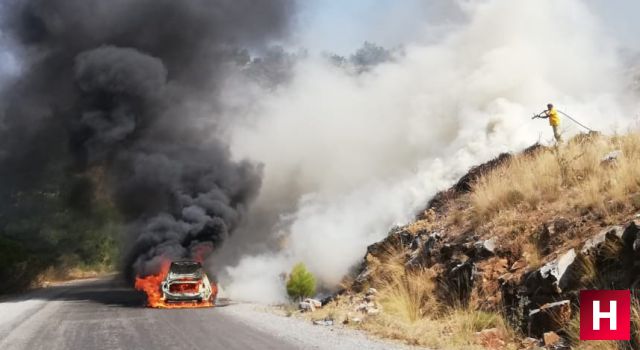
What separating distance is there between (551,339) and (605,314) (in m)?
0.92

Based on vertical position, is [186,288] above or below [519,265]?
below

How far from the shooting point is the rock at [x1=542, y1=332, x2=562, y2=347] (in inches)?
278

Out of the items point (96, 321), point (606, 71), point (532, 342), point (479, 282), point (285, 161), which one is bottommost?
point (96, 321)

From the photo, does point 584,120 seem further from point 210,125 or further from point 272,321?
point 210,125

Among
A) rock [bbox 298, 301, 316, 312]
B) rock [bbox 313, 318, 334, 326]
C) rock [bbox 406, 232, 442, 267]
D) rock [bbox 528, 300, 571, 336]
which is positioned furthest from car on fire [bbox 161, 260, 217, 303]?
rock [bbox 528, 300, 571, 336]

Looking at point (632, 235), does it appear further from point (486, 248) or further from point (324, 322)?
point (324, 322)

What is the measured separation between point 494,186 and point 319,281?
10.0 m

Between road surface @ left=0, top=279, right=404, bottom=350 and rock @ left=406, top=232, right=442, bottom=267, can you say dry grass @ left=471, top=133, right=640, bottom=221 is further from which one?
road surface @ left=0, top=279, right=404, bottom=350

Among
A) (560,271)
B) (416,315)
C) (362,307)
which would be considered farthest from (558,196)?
(362,307)

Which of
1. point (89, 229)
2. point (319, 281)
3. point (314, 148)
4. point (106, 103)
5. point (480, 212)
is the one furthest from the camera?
point (89, 229)

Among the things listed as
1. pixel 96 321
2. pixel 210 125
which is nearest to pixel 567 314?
pixel 96 321

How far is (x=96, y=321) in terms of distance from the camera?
12281 mm

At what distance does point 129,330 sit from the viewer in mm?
10547

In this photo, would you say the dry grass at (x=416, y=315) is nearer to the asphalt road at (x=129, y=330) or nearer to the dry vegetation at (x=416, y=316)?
the dry vegetation at (x=416, y=316)
